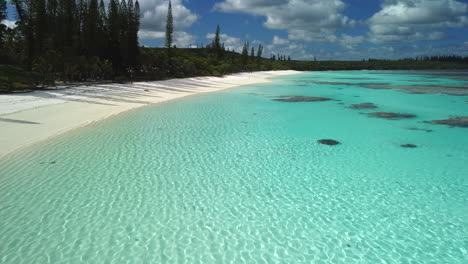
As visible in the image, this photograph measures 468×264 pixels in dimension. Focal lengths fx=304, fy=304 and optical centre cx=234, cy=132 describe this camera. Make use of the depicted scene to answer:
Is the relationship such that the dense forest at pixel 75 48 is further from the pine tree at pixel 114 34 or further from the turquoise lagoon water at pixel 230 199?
the turquoise lagoon water at pixel 230 199

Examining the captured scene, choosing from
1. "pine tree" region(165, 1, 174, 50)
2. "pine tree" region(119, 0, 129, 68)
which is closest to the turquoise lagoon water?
"pine tree" region(119, 0, 129, 68)

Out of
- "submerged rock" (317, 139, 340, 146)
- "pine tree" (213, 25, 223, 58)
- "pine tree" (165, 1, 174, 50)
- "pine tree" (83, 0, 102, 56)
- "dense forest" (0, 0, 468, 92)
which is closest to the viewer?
"submerged rock" (317, 139, 340, 146)

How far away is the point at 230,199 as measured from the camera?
5.80m

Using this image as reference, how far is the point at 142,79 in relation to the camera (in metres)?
30.1

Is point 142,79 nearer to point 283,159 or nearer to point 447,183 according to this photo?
point 283,159

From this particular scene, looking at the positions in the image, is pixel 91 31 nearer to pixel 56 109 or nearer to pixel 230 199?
pixel 56 109

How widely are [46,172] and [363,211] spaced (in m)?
6.61

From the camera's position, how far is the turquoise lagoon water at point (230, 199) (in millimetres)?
4227

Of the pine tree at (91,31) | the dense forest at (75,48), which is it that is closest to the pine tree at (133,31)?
the dense forest at (75,48)

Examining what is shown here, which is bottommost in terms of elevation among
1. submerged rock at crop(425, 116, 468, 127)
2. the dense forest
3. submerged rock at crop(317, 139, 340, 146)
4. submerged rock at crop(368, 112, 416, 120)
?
submerged rock at crop(317, 139, 340, 146)

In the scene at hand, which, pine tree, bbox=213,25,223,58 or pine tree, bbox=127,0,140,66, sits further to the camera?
pine tree, bbox=213,25,223,58

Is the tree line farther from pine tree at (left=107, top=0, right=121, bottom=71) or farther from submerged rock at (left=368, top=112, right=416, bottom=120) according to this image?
submerged rock at (left=368, top=112, right=416, bottom=120)

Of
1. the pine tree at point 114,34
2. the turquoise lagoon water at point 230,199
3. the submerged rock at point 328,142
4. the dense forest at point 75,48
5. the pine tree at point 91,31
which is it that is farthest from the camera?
the pine tree at point 114,34

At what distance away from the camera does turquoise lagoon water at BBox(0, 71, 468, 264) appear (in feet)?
13.9
